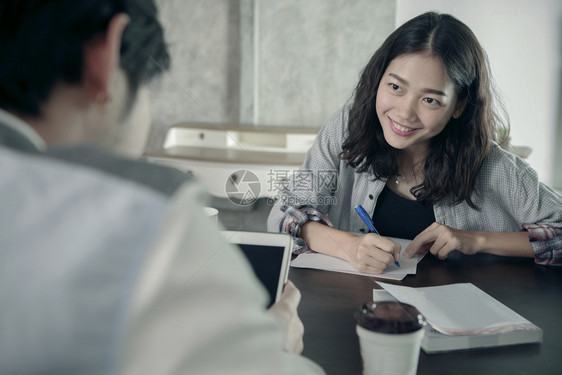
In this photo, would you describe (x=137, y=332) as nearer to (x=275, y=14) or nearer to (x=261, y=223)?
Answer: (x=261, y=223)

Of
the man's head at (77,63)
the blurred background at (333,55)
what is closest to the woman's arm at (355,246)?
the man's head at (77,63)

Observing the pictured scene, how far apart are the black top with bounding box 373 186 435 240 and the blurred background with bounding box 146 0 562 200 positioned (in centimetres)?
121

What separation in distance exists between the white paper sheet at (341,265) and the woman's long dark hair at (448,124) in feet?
0.85

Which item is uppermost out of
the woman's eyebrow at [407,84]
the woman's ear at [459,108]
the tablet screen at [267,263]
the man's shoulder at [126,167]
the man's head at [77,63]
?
the man's head at [77,63]

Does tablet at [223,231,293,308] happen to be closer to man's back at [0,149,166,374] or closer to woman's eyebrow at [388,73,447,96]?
man's back at [0,149,166,374]

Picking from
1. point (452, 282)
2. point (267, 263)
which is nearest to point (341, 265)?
point (452, 282)

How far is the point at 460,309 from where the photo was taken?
2.39ft

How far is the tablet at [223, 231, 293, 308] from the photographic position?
0.66 meters

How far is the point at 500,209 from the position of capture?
3.86ft

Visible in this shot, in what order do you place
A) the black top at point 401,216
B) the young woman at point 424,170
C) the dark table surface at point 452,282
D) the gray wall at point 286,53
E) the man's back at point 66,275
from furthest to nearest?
1. the gray wall at point 286,53
2. the black top at point 401,216
3. the young woman at point 424,170
4. the dark table surface at point 452,282
5. the man's back at point 66,275

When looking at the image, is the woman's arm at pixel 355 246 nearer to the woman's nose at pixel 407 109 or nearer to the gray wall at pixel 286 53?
the woman's nose at pixel 407 109

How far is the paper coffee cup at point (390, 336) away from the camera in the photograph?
50cm

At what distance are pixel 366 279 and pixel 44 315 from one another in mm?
676

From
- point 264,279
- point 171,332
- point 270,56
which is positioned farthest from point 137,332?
point 270,56
